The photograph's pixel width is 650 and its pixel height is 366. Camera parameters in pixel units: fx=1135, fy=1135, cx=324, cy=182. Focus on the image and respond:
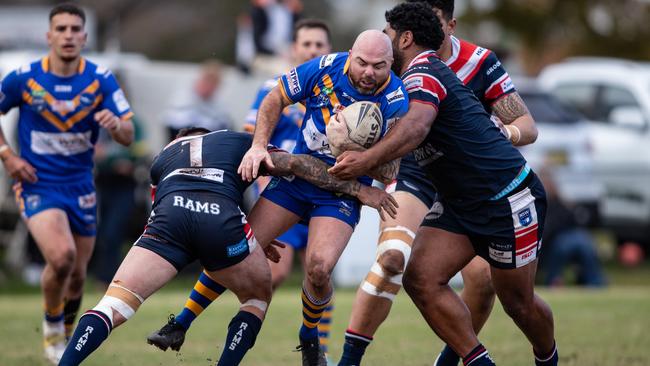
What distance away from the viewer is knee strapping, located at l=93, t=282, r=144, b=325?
6661 millimetres

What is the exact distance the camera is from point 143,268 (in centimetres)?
670

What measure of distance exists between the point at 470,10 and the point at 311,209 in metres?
20.2

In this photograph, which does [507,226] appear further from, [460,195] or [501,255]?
[460,195]

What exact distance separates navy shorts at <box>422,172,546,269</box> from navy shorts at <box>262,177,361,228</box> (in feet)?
2.18

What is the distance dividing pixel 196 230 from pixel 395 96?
59.2 inches

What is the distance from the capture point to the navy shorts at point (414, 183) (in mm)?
8070

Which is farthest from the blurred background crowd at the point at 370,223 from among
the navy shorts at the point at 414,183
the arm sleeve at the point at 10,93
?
the navy shorts at the point at 414,183

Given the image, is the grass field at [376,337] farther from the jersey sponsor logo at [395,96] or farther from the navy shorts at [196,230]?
the jersey sponsor logo at [395,96]

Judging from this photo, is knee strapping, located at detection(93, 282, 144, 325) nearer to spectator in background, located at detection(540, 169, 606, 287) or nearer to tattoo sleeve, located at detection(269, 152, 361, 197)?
tattoo sleeve, located at detection(269, 152, 361, 197)

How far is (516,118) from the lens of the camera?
7887 mm

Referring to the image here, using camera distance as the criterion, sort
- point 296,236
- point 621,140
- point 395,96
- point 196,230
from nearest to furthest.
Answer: point 196,230, point 395,96, point 296,236, point 621,140

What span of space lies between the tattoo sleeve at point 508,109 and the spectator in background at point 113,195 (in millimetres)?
8883

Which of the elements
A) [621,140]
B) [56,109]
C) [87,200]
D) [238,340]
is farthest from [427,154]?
[621,140]

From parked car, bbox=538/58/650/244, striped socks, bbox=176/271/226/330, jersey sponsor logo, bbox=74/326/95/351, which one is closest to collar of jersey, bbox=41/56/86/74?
striped socks, bbox=176/271/226/330
